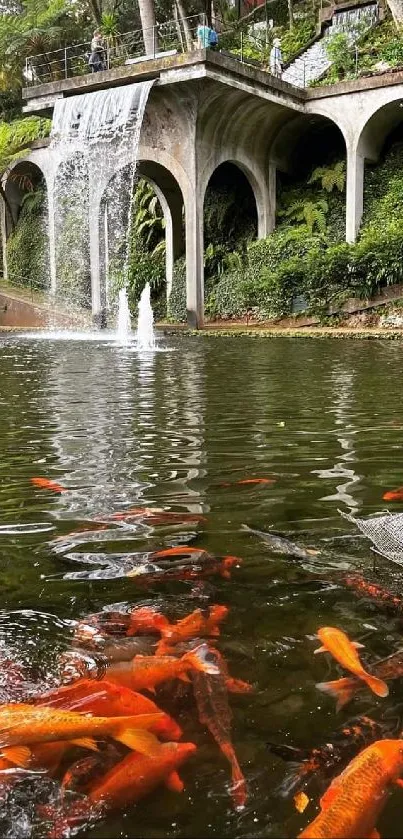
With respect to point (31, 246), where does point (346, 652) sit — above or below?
below

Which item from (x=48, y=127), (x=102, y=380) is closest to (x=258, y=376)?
(x=102, y=380)

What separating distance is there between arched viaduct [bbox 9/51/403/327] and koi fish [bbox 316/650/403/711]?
18.0m

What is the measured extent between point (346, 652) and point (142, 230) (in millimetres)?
26564

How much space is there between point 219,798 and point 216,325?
19.8 m

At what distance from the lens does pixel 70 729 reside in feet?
5.66

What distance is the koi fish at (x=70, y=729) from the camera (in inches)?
67.9

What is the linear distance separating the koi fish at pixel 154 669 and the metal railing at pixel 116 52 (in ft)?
65.5

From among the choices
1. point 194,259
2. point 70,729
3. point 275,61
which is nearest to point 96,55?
point 275,61

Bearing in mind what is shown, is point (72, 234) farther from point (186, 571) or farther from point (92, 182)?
point (186, 571)

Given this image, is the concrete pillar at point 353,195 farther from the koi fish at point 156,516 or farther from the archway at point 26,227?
the koi fish at point 156,516

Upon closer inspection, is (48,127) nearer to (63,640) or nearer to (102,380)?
(102,380)

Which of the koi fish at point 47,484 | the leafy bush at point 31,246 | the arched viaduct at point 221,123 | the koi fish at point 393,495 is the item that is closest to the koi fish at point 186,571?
the koi fish at point 393,495

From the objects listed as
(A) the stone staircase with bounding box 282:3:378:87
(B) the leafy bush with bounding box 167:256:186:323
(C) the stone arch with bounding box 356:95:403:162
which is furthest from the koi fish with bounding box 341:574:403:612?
(A) the stone staircase with bounding box 282:3:378:87

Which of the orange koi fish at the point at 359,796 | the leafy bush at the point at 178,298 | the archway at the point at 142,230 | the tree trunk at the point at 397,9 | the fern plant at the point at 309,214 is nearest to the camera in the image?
the orange koi fish at the point at 359,796
